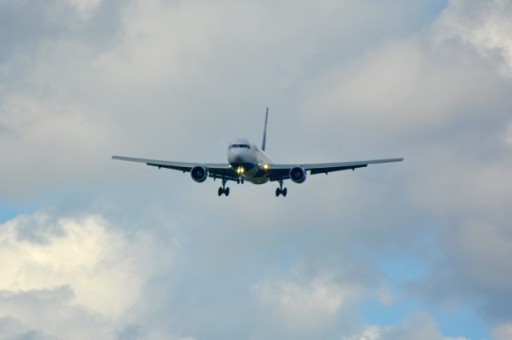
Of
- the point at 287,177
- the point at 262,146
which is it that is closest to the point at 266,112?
the point at 262,146

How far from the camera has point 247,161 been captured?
12469 cm

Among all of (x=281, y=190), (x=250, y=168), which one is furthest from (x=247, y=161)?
(x=281, y=190)

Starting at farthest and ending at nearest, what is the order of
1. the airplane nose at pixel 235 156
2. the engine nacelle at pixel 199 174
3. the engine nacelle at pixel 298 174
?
1. the engine nacelle at pixel 298 174
2. the engine nacelle at pixel 199 174
3. the airplane nose at pixel 235 156

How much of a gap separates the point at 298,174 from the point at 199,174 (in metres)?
10.3

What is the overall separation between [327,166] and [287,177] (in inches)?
182

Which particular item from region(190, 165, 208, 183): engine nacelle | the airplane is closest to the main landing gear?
the airplane

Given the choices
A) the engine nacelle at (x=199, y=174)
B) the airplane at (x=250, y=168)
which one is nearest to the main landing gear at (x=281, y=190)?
the airplane at (x=250, y=168)

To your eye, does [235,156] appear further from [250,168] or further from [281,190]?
[281,190]

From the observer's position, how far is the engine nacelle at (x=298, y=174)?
130 metres

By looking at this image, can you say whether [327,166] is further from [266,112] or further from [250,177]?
[266,112]

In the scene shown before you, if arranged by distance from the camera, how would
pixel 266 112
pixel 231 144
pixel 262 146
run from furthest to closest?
pixel 266 112
pixel 262 146
pixel 231 144

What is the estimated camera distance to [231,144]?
125875mm

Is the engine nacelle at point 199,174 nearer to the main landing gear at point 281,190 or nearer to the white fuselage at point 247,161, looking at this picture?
the white fuselage at point 247,161

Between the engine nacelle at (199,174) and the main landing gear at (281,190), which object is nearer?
the engine nacelle at (199,174)
